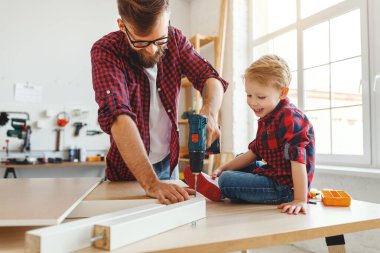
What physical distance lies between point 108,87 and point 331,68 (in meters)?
2.06

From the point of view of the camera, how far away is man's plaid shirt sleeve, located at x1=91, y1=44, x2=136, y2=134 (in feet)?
3.45

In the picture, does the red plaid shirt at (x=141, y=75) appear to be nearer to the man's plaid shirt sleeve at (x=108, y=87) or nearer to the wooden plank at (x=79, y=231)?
the man's plaid shirt sleeve at (x=108, y=87)

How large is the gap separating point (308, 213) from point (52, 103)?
341 centimetres

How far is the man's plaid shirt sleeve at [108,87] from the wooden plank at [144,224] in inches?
16.5

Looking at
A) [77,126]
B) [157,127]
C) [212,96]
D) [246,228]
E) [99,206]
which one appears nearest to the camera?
[246,228]

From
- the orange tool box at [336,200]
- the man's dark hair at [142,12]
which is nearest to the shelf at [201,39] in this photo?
the man's dark hair at [142,12]

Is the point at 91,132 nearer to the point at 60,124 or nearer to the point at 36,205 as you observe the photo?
the point at 60,124

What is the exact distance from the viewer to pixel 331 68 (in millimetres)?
2533

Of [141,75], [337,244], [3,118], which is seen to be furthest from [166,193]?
[3,118]

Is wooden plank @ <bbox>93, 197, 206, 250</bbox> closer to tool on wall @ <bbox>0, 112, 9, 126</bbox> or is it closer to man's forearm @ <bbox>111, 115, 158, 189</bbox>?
man's forearm @ <bbox>111, 115, 158, 189</bbox>

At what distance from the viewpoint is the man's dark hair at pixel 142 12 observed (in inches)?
38.8

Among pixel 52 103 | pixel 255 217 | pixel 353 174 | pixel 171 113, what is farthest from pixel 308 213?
pixel 52 103

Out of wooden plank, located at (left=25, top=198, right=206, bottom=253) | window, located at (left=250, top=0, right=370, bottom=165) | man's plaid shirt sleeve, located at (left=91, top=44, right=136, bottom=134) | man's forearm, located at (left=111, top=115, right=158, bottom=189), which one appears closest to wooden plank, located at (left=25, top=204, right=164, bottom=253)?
wooden plank, located at (left=25, top=198, right=206, bottom=253)

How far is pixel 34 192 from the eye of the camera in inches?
37.0
